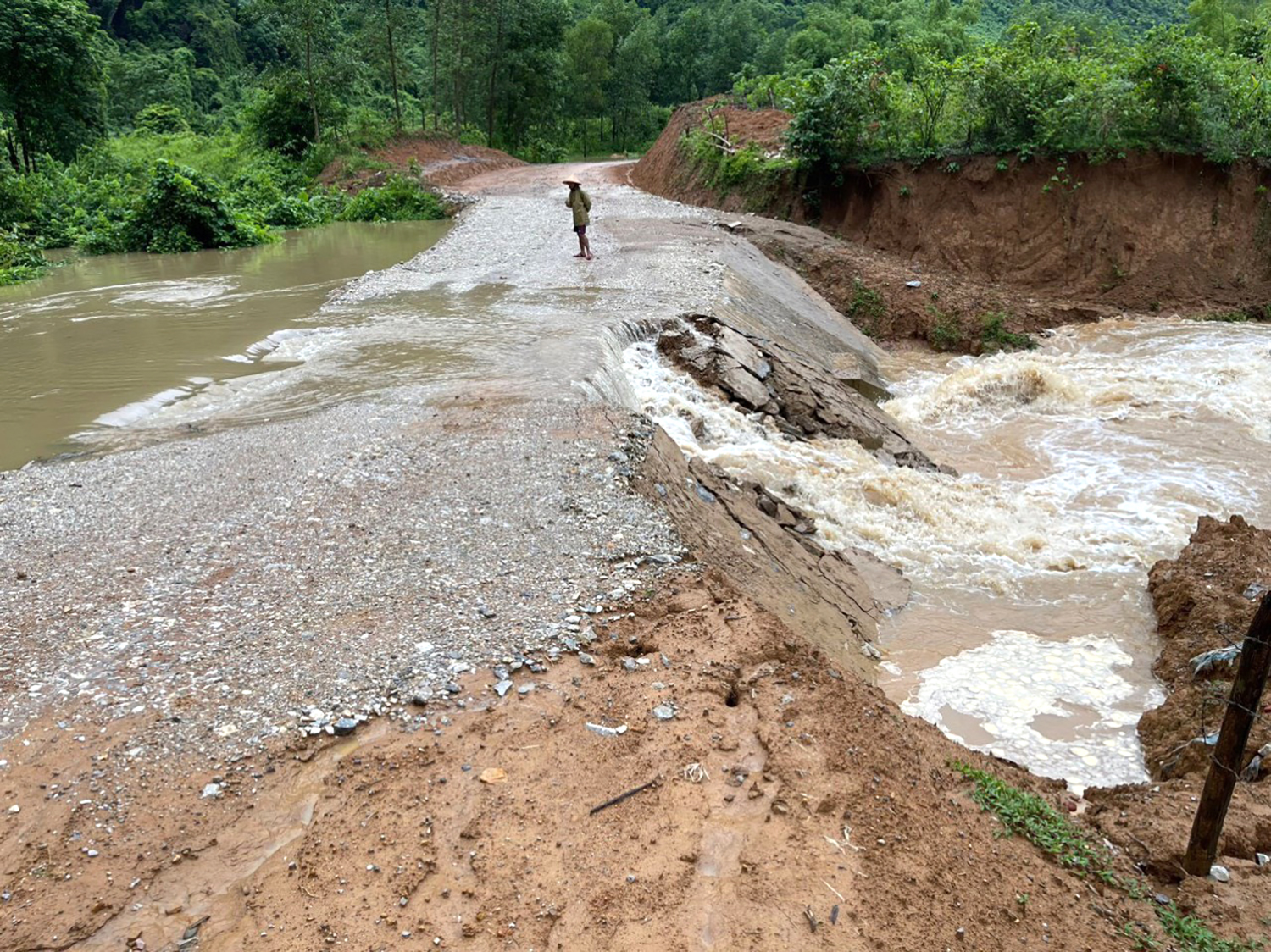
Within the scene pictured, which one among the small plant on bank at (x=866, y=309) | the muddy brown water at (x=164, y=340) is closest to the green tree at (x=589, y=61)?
the muddy brown water at (x=164, y=340)

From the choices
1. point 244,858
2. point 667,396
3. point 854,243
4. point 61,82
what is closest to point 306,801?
point 244,858

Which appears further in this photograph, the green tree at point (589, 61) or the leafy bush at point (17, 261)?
the green tree at point (589, 61)

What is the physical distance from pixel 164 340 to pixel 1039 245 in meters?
15.6

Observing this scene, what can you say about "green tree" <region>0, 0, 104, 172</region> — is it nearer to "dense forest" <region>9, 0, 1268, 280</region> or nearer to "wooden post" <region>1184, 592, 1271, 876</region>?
"dense forest" <region>9, 0, 1268, 280</region>

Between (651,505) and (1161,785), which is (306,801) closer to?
(651,505)

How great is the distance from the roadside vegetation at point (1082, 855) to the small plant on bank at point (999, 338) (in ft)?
39.9

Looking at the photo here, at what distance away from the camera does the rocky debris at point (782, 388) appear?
35.4ft

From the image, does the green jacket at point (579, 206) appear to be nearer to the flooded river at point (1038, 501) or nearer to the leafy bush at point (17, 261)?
the flooded river at point (1038, 501)

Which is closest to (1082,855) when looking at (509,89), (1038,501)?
(1038,501)

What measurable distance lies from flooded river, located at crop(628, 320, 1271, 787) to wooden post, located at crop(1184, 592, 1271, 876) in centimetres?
161

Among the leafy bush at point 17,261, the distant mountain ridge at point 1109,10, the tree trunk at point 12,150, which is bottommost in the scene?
the leafy bush at point 17,261

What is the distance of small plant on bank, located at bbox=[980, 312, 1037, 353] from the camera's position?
1519cm

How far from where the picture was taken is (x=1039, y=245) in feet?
57.5

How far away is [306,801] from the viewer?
12.5 ft
